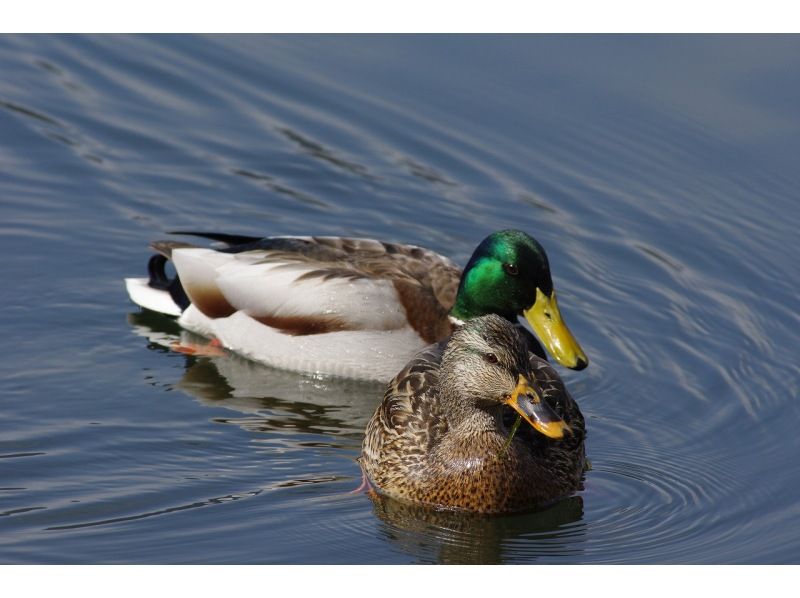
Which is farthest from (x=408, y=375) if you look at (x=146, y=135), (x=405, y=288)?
(x=146, y=135)

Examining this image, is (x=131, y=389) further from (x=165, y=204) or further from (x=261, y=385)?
(x=165, y=204)

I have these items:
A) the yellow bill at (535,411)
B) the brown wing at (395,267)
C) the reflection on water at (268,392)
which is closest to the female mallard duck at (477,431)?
the yellow bill at (535,411)

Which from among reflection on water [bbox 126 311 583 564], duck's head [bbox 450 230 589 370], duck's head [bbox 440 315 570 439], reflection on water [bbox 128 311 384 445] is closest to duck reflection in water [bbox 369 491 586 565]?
reflection on water [bbox 126 311 583 564]

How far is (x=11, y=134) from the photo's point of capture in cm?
1520

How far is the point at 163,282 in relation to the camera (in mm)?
13258

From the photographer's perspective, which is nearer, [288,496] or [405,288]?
[288,496]

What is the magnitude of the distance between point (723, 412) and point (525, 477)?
2.35 meters

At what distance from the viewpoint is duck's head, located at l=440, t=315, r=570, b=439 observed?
9.24 meters

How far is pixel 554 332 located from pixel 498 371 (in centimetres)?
260

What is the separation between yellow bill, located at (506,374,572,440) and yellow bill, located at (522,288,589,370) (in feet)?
7.61

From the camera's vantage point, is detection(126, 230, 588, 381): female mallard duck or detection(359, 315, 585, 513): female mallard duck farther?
detection(126, 230, 588, 381): female mallard duck

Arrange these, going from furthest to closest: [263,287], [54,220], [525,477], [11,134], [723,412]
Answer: [11,134] → [54,220] → [263,287] → [723,412] → [525,477]

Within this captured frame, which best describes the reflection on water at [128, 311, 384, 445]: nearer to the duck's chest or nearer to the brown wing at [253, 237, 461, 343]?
the brown wing at [253, 237, 461, 343]

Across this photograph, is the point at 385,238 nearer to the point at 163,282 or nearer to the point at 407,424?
the point at 163,282
